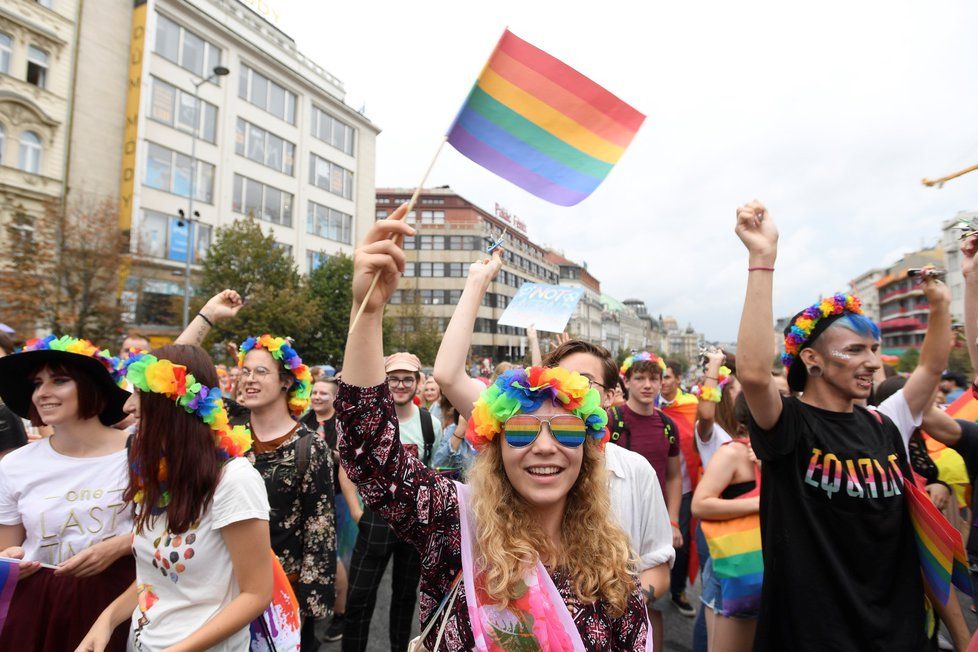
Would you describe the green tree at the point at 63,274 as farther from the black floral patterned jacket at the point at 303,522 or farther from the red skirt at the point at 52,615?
the red skirt at the point at 52,615

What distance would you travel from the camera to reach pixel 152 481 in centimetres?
202

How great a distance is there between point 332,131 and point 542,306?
36.1 metres

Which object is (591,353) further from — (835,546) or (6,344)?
(6,344)

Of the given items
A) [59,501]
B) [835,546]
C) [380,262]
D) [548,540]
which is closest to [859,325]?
[835,546]

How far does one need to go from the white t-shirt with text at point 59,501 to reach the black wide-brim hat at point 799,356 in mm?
3201

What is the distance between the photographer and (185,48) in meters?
27.2

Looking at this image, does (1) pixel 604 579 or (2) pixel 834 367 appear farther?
(2) pixel 834 367

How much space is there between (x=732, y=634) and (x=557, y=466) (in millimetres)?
1957

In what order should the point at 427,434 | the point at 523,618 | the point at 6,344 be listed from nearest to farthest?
the point at 523,618
the point at 6,344
the point at 427,434

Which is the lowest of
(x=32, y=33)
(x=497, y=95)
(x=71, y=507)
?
(x=71, y=507)

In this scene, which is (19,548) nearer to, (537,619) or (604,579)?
(537,619)

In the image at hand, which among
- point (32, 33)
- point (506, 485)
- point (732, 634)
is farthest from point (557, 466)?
point (32, 33)

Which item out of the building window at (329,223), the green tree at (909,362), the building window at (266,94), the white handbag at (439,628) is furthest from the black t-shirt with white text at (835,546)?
the green tree at (909,362)

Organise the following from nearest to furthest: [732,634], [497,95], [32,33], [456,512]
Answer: [456,512] < [497,95] < [732,634] < [32,33]
